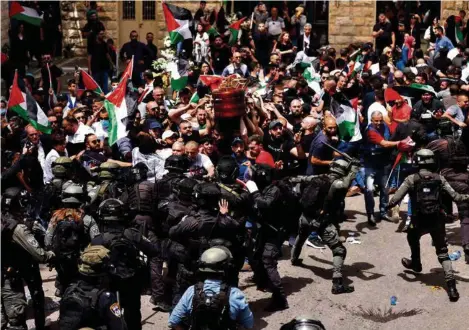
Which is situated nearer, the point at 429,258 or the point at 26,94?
the point at 429,258

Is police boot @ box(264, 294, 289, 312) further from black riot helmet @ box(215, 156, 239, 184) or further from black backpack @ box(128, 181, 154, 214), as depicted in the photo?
black backpack @ box(128, 181, 154, 214)

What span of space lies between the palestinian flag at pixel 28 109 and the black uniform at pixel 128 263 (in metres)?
5.26

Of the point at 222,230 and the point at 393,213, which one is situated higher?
the point at 222,230

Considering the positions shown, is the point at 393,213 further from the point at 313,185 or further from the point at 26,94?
the point at 26,94

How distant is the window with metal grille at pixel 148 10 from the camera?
2714 cm

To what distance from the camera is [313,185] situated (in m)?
13.2

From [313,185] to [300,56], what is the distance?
909 centimetres

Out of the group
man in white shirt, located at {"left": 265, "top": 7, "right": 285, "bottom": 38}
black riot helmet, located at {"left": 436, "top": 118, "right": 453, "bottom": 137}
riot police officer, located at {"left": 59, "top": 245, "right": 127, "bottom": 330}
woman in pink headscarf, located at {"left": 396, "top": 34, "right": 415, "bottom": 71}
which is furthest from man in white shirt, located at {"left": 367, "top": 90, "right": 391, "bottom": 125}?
riot police officer, located at {"left": 59, "top": 245, "right": 127, "bottom": 330}

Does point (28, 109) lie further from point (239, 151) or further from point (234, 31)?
point (234, 31)

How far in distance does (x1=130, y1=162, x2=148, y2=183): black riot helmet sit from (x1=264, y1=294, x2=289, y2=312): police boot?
86.6 inches

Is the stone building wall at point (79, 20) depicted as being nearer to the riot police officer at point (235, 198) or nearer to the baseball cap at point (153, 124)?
the baseball cap at point (153, 124)

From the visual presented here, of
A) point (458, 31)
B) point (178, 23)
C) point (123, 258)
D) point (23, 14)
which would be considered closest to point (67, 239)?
point (123, 258)

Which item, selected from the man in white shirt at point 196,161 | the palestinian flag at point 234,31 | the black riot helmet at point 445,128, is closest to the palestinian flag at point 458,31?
the palestinian flag at point 234,31

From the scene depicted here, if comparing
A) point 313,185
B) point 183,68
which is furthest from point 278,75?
point 313,185
